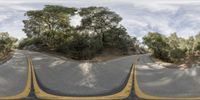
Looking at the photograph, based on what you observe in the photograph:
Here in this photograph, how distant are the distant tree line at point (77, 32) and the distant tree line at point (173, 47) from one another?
7302mm

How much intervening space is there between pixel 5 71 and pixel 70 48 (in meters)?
21.6

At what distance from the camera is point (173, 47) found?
45.3 meters

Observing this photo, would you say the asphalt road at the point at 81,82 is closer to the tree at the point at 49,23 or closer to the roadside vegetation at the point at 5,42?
the roadside vegetation at the point at 5,42

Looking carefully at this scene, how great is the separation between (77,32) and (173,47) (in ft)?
55.7

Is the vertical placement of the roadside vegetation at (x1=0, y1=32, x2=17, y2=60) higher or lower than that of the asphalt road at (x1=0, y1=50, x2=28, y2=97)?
lower

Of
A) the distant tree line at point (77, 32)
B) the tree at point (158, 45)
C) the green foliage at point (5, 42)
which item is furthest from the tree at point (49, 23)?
the tree at point (158, 45)

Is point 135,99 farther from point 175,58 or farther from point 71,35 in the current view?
point 71,35

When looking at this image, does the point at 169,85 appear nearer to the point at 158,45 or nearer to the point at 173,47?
the point at 173,47

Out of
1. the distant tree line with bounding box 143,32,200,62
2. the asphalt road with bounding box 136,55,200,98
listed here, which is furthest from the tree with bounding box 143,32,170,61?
the asphalt road with bounding box 136,55,200,98

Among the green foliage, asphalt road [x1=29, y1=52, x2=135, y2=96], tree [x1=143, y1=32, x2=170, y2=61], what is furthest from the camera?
the green foliage

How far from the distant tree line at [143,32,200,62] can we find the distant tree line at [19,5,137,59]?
24.0 feet

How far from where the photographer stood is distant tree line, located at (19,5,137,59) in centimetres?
5109

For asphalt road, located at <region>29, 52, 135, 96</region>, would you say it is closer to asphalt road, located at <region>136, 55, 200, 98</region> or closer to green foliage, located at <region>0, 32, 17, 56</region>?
asphalt road, located at <region>136, 55, 200, 98</region>

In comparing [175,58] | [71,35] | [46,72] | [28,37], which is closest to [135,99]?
[46,72]
